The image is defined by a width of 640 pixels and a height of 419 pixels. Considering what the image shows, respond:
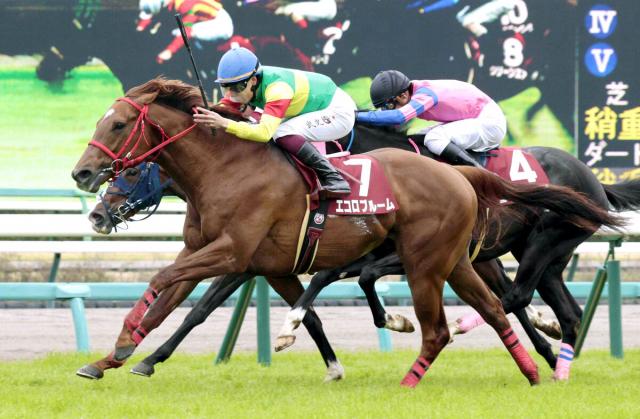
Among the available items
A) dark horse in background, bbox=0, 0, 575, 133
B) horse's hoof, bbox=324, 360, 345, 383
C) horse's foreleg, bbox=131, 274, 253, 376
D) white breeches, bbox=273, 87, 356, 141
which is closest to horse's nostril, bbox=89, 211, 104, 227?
horse's foreleg, bbox=131, 274, 253, 376

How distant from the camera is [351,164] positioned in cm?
716

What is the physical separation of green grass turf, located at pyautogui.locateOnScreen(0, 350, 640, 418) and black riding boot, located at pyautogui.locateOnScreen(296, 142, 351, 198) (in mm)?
983

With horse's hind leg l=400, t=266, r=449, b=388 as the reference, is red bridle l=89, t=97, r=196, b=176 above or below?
above

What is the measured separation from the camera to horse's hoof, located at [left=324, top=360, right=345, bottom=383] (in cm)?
753

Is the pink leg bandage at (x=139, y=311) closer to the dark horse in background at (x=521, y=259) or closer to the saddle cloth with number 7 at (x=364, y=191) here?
the dark horse in background at (x=521, y=259)

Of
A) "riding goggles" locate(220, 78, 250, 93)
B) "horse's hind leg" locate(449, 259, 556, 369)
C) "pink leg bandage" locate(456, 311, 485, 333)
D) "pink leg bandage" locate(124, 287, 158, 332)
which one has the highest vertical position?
"riding goggles" locate(220, 78, 250, 93)

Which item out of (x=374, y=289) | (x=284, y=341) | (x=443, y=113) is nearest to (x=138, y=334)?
(x=284, y=341)

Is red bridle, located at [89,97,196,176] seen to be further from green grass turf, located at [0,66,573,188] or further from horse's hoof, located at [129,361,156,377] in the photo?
green grass turf, located at [0,66,573,188]

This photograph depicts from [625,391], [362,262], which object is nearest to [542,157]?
[362,262]

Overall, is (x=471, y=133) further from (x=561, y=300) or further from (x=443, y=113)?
(x=561, y=300)

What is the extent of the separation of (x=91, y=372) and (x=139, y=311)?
0.39m

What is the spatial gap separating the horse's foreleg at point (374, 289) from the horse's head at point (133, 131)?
147 cm

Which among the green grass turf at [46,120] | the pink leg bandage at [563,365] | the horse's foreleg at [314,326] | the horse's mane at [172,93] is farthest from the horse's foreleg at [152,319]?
the green grass turf at [46,120]

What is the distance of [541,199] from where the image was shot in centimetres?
770
